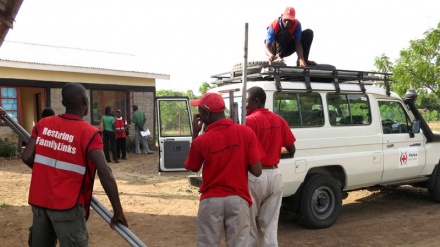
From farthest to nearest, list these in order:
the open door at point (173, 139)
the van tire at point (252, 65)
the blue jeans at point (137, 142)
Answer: the blue jeans at point (137, 142), the open door at point (173, 139), the van tire at point (252, 65)

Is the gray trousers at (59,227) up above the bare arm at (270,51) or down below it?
below

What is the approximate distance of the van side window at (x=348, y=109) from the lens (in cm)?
581

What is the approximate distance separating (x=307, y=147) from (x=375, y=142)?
4.39 ft

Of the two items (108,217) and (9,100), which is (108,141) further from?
(108,217)

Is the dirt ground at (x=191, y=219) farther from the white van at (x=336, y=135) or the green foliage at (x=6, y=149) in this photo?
the green foliage at (x=6, y=149)

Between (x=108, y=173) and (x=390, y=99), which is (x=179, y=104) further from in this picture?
(x=108, y=173)

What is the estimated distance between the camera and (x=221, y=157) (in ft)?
9.71

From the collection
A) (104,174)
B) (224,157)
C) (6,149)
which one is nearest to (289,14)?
(224,157)

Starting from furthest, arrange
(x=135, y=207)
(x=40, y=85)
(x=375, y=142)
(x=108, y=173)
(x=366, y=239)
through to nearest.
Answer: (x=40, y=85)
(x=135, y=207)
(x=375, y=142)
(x=366, y=239)
(x=108, y=173)

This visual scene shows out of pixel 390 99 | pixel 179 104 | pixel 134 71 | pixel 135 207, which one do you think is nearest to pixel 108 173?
pixel 135 207

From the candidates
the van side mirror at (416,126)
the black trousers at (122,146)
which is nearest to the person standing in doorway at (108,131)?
the black trousers at (122,146)

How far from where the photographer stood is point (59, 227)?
2645 millimetres

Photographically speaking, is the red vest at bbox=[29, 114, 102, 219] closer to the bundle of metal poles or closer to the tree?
the bundle of metal poles

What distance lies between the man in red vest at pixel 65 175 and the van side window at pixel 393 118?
489 cm
